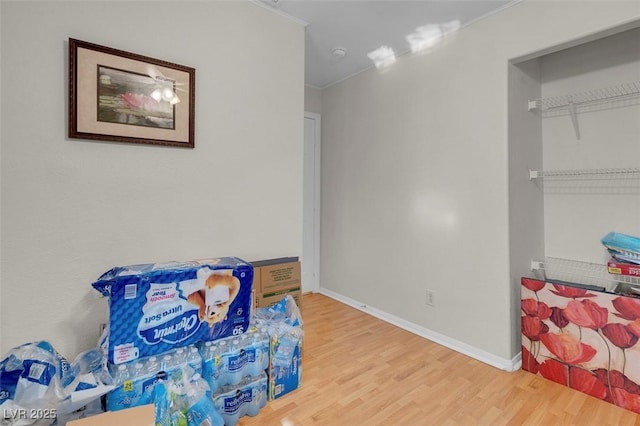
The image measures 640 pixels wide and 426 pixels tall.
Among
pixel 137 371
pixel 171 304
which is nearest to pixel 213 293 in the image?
pixel 171 304

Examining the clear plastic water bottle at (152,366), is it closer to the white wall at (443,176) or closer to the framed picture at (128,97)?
the framed picture at (128,97)

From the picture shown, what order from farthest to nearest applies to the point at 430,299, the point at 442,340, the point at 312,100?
1. the point at 312,100
2. the point at 430,299
3. the point at 442,340

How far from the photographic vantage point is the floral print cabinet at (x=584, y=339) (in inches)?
72.3

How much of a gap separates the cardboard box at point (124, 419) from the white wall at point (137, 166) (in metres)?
0.63

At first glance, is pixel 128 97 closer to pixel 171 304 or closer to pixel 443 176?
pixel 171 304

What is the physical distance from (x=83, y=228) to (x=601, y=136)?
11.1ft

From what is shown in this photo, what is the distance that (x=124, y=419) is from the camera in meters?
1.21

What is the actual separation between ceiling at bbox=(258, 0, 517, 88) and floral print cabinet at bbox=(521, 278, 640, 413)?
2.03m

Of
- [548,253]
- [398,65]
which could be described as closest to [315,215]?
[398,65]

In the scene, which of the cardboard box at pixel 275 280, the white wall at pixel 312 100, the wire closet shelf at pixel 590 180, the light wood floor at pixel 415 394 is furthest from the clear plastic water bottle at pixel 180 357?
the white wall at pixel 312 100

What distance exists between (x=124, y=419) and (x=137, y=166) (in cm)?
125

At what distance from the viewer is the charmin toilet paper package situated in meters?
1.47

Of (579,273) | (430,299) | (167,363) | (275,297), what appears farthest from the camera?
(430,299)

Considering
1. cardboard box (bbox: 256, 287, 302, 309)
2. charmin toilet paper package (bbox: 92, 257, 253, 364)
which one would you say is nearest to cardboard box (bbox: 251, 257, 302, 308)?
cardboard box (bbox: 256, 287, 302, 309)
